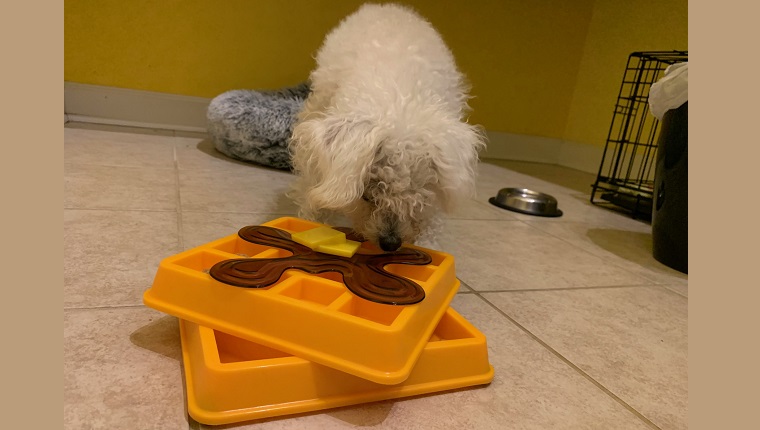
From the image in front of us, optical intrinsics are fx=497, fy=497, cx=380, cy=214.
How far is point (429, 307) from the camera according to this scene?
0.75 m

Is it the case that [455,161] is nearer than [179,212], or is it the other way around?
[455,161]

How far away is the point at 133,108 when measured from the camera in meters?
2.58

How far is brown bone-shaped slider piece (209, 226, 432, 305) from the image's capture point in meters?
0.71

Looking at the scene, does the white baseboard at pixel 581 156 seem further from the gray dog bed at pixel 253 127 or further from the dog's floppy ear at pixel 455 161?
the dog's floppy ear at pixel 455 161

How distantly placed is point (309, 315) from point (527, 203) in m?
1.51

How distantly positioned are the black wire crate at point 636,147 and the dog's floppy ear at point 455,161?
4.53 ft

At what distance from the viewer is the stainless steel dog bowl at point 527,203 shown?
198 centimetres

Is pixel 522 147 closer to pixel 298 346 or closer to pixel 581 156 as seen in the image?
pixel 581 156

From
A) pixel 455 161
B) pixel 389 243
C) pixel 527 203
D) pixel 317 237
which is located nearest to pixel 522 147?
pixel 527 203

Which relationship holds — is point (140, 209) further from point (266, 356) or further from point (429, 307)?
point (429, 307)

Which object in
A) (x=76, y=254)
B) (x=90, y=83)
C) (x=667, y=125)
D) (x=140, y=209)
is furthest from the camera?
(x=90, y=83)

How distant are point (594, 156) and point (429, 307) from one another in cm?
296

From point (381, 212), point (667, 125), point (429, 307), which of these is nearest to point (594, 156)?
point (667, 125)

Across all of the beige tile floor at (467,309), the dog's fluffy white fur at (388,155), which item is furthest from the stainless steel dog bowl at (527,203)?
the dog's fluffy white fur at (388,155)
